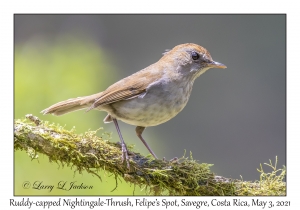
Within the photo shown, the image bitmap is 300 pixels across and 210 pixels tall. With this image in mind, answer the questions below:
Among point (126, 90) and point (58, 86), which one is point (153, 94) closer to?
point (126, 90)

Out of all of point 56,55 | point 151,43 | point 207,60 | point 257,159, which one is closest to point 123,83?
point 207,60

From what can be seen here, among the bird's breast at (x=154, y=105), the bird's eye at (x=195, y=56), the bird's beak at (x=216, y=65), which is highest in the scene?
the bird's eye at (x=195, y=56)

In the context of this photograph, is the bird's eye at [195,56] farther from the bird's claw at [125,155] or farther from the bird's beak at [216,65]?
the bird's claw at [125,155]

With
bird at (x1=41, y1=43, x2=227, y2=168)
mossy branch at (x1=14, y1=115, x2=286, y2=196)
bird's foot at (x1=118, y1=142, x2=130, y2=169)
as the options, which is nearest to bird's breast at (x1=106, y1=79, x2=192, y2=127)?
bird at (x1=41, y1=43, x2=227, y2=168)

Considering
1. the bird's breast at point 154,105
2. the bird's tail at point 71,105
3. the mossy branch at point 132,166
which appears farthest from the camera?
the bird's tail at point 71,105

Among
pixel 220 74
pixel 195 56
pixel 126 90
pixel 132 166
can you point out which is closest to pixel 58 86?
pixel 126 90

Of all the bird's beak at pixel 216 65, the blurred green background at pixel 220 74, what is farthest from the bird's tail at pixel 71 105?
the blurred green background at pixel 220 74

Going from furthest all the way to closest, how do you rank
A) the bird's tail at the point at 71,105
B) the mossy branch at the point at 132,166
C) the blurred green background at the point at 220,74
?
the blurred green background at the point at 220,74
the bird's tail at the point at 71,105
the mossy branch at the point at 132,166

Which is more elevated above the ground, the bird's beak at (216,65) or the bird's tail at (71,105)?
→ the bird's beak at (216,65)

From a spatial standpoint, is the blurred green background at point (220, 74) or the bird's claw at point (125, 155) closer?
the bird's claw at point (125, 155)
